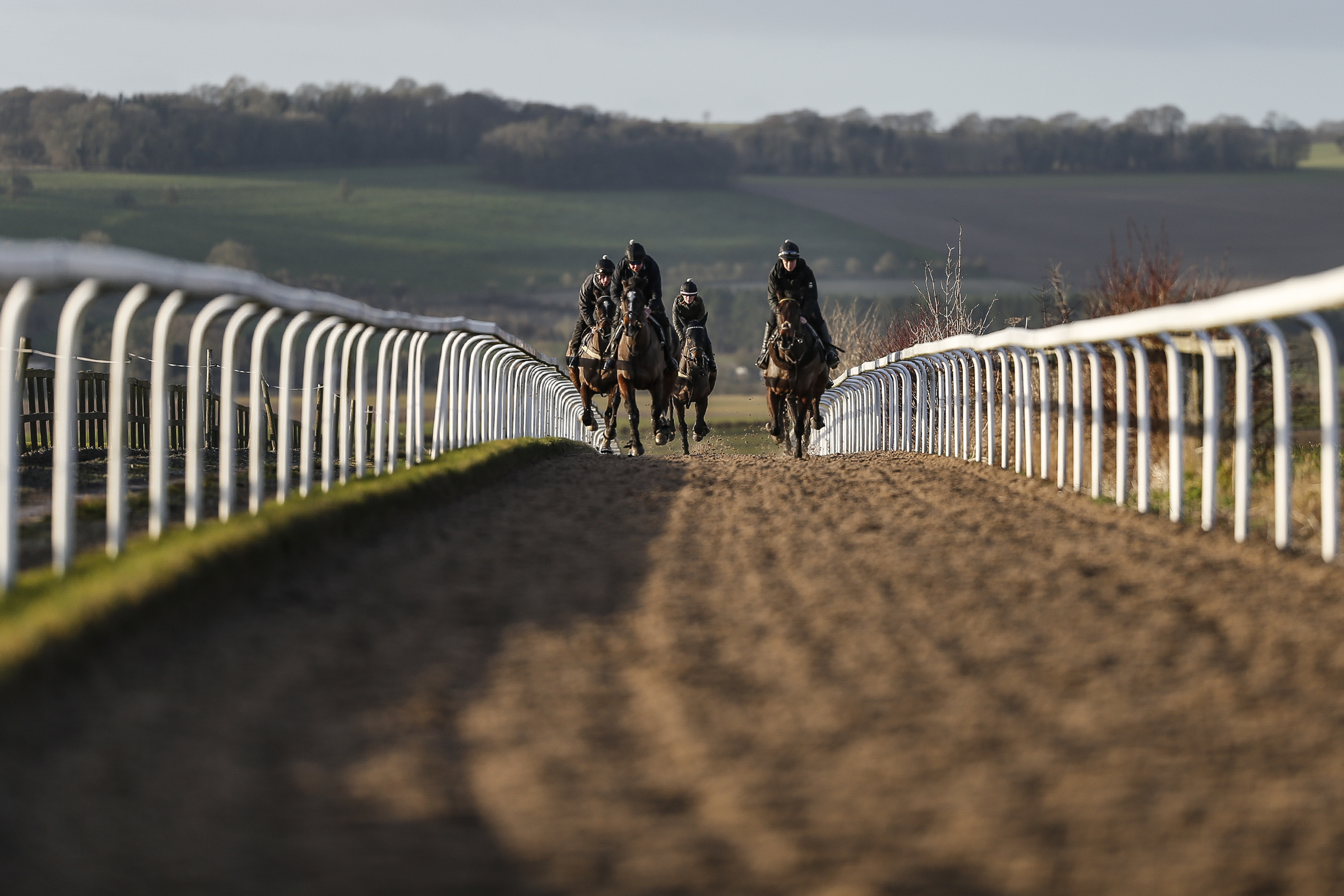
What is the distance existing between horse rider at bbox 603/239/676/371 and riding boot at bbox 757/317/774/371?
108cm

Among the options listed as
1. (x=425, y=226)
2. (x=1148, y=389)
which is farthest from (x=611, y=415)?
(x=425, y=226)

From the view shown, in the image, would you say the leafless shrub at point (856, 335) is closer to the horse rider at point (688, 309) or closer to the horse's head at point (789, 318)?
the horse rider at point (688, 309)

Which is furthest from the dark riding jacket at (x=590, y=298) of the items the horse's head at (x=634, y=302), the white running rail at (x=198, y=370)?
the white running rail at (x=198, y=370)

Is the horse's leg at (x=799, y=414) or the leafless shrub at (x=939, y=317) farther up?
the leafless shrub at (x=939, y=317)

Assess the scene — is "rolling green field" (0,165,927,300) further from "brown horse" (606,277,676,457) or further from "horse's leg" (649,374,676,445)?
"brown horse" (606,277,676,457)

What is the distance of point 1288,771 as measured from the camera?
150 inches

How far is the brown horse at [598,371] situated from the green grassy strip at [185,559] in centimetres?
867

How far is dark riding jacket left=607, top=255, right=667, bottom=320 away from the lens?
17.7 meters

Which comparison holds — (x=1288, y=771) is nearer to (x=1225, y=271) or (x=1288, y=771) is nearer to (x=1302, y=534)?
(x=1302, y=534)

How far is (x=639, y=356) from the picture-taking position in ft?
59.6

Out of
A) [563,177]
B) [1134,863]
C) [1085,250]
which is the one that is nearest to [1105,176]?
[1085,250]

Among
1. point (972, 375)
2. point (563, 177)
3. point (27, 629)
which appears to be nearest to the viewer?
point (27, 629)

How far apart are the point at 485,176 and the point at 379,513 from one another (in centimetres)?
12299

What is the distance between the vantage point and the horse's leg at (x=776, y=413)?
19641mm
